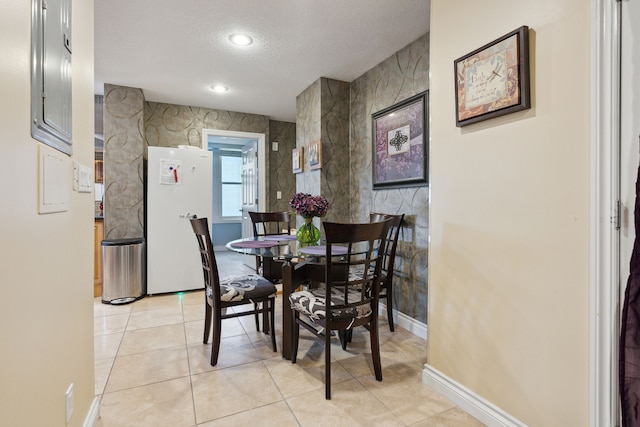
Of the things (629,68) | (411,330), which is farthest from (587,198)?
(411,330)

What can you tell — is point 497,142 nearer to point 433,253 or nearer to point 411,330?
point 433,253

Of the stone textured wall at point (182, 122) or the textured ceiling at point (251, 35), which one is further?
the stone textured wall at point (182, 122)

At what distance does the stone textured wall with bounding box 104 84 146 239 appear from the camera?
3.59 meters

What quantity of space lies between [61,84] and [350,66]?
258 centimetres

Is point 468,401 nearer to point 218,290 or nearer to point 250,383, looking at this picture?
point 250,383

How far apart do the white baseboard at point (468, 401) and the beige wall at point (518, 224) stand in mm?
35

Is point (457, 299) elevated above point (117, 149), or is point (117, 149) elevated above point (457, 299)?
point (117, 149)

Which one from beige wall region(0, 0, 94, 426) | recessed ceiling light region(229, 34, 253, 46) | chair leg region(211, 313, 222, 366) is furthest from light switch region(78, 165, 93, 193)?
recessed ceiling light region(229, 34, 253, 46)

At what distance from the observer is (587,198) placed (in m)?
1.12

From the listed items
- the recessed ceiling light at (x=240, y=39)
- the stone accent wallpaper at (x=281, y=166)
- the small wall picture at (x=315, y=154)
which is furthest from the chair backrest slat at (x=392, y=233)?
the stone accent wallpaper at (x=281, y=166)

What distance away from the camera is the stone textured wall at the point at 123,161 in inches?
141

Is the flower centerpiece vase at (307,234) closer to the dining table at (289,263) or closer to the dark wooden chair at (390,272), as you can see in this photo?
the dining table at (289,263)

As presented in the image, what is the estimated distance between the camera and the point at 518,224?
1.35 meters

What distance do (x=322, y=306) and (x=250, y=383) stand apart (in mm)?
637
